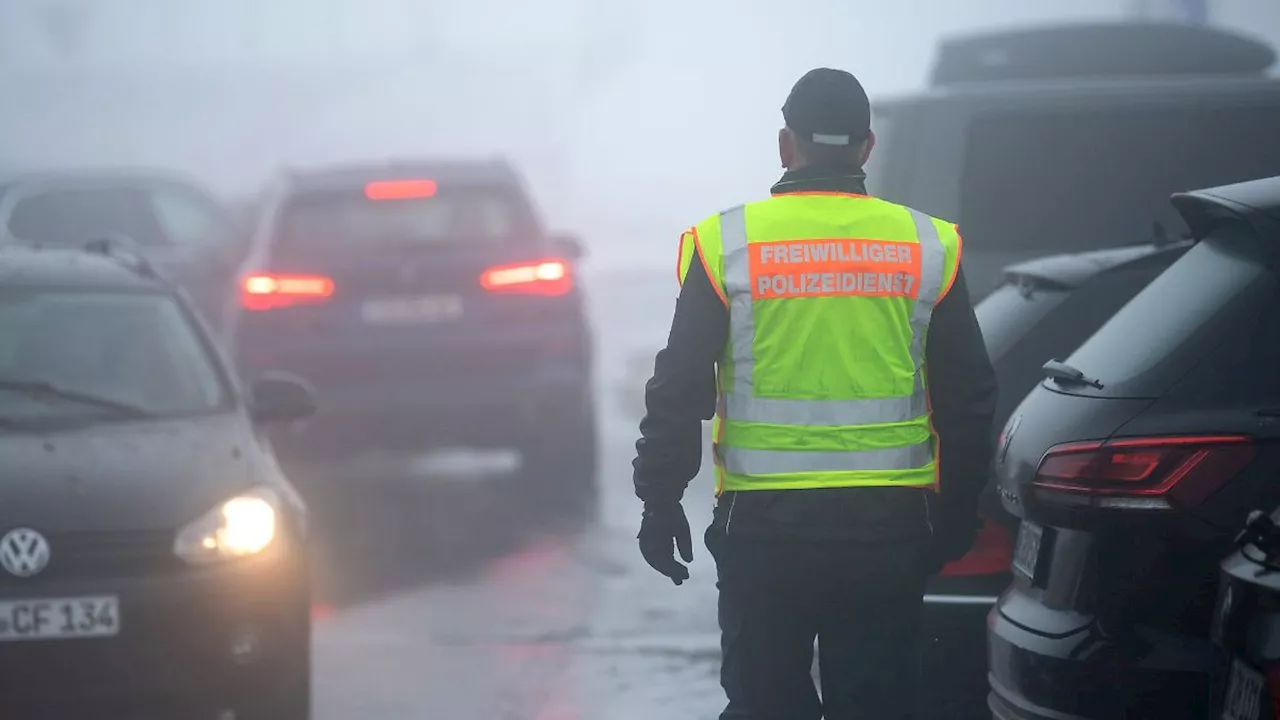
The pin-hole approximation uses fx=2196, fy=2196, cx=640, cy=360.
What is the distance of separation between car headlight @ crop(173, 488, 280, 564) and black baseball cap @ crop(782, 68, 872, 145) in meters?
2.23

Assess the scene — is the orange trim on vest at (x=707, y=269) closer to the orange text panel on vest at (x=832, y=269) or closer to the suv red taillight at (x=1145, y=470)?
the orange text panel on vest at (x=832, y=269)

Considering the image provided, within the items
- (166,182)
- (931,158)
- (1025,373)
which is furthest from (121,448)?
(166,182)

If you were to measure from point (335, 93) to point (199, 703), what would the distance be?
23973mm

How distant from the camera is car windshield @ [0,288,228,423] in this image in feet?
21.4

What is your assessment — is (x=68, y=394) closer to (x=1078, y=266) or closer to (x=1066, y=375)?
(x=1078, y=266)

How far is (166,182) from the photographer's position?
625 inches

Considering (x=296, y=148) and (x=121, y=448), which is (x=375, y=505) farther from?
(x=296, y=148)

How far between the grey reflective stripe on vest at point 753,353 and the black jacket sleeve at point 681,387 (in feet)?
0.15

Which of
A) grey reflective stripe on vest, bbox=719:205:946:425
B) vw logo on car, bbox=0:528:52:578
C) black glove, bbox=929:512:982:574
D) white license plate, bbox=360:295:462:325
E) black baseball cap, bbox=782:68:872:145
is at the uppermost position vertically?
black baseball cap, bbox=782:68:872:145

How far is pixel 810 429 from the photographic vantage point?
4.19 m

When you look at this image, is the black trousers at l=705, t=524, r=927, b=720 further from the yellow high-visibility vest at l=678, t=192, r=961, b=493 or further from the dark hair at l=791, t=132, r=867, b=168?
the dark hair at l=791, t=132, r=867, b=168

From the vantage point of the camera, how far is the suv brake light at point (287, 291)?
10.4 m

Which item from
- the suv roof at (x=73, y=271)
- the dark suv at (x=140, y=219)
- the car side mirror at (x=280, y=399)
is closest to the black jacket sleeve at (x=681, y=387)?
the car side mirror at (x=280, y=399)

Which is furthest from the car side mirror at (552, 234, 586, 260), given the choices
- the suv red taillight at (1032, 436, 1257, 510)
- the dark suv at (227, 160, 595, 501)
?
the suv red taillight at (1032, 436, 1257, 510)
